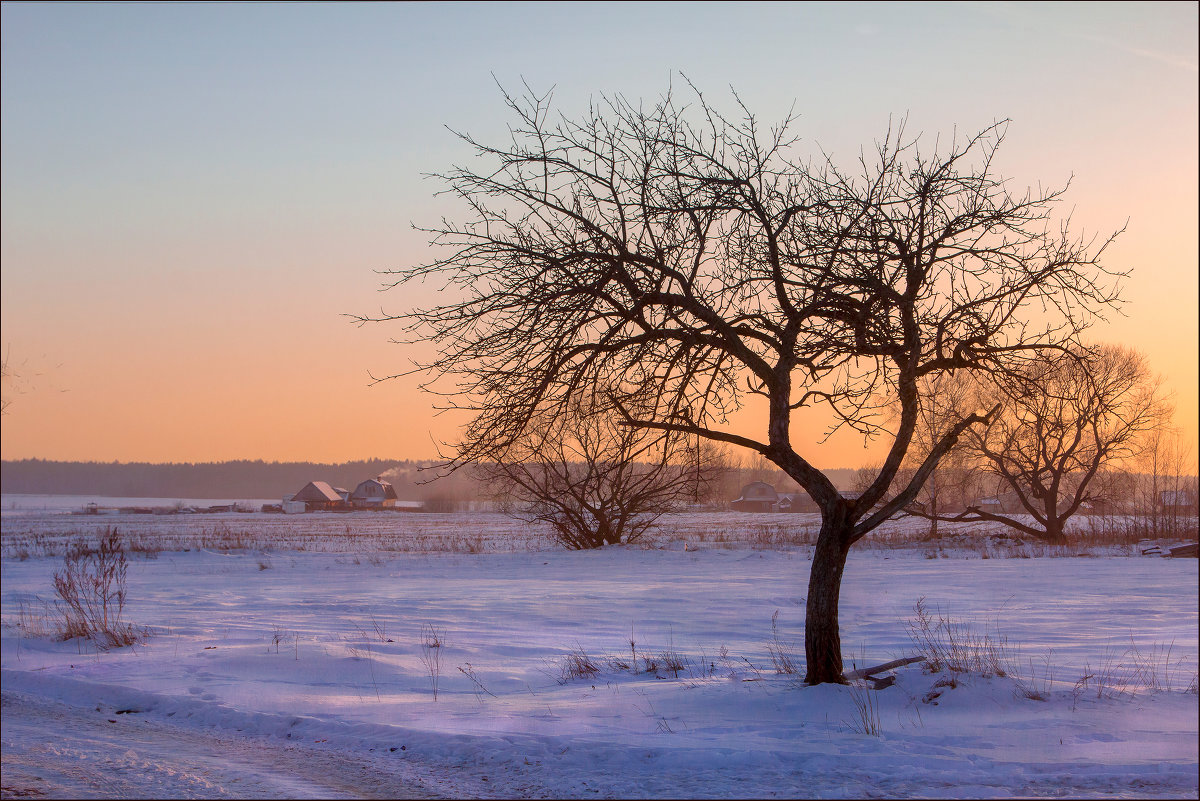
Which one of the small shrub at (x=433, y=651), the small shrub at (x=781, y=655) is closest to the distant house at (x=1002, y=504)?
the small shrub at (x=781, y=655)

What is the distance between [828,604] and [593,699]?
2530mm

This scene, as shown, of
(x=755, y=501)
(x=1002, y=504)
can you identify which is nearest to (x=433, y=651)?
(x=1002, y=504)

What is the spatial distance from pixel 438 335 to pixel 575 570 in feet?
62.9

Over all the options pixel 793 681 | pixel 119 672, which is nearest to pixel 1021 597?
pixel 793 681

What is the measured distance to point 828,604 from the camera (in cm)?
841

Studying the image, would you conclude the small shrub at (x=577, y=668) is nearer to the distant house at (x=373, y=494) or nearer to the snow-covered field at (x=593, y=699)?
the snow-covered field at (x=593, y=699)

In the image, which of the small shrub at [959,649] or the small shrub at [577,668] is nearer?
the small shrub at [959,649]

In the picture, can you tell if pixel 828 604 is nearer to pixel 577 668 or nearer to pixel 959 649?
pixel 959 649

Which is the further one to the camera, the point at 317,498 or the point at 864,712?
the point at 317,498

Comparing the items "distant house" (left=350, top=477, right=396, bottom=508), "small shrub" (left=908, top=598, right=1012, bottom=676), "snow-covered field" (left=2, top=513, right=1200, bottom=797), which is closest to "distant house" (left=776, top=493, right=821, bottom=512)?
"snow-covered field" (left=2, top=513, right=1200, bottom=797)

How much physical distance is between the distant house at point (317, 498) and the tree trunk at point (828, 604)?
9556 cm

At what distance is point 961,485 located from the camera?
3203cm

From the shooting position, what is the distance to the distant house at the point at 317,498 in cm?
9794

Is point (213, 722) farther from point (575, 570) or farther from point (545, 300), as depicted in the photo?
point (575, 570)
